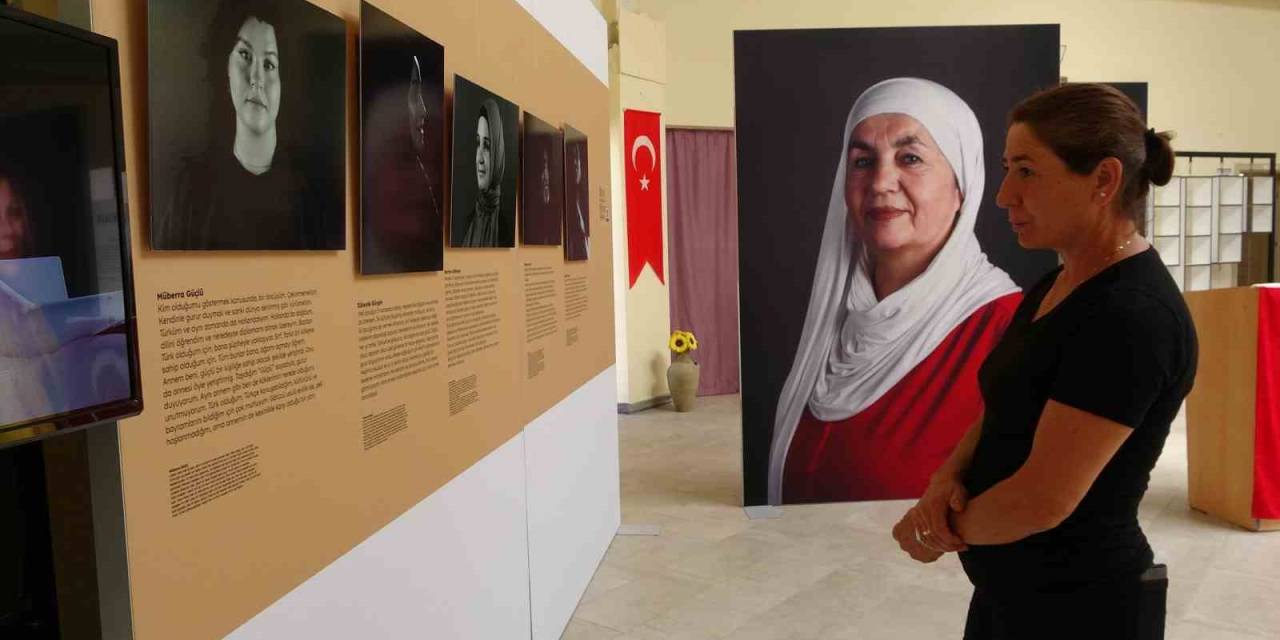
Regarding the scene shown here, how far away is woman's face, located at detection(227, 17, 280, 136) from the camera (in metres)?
1.52

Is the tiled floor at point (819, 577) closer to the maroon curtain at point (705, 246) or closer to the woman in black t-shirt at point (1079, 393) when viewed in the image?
the woman in black t-shirt at point (1079, 393)

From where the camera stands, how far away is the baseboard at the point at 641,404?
9.38 m

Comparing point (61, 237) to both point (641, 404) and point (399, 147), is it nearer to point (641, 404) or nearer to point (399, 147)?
point (399, 147)

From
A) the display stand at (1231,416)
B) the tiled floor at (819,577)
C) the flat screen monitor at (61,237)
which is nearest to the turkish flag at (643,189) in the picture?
the tiled floor at (819,577)

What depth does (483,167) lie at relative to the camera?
2818mm

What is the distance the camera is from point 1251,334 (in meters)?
4.86

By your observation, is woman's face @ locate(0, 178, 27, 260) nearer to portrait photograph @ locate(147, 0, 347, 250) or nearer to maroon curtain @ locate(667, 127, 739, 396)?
portrait photograph @ locate(147, 0, 347, 250)

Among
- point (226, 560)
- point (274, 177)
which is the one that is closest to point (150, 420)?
point (226, 560)

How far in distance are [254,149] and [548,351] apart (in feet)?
7.12

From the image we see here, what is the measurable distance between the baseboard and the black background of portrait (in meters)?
3.89

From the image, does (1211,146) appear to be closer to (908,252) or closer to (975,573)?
(908,252)

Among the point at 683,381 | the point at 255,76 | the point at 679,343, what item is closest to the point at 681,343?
the point at 679,343

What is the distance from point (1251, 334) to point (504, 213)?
4211mm

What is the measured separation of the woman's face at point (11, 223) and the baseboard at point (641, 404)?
330 inches
